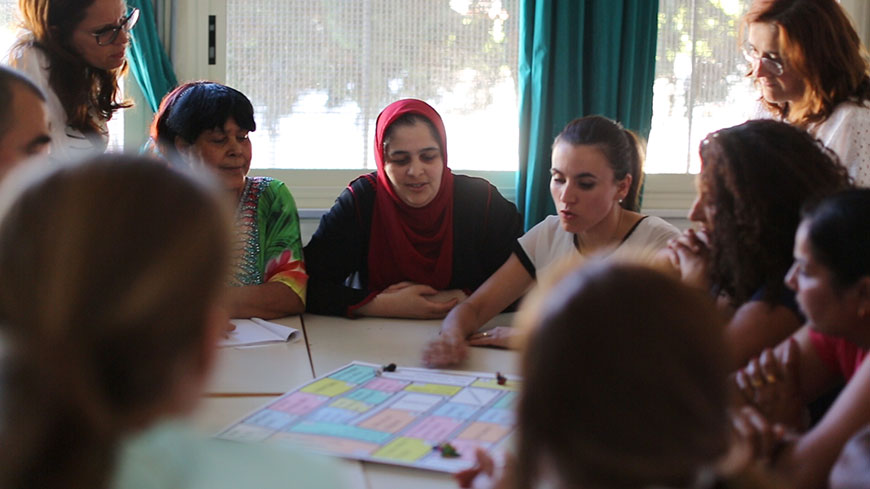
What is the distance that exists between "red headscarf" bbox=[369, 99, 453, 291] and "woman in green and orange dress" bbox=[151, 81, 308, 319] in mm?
272

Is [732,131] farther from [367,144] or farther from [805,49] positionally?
[367,144]

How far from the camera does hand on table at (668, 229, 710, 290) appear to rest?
1651 mm

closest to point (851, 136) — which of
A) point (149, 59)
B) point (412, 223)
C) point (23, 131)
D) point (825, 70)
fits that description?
point (825, 70)

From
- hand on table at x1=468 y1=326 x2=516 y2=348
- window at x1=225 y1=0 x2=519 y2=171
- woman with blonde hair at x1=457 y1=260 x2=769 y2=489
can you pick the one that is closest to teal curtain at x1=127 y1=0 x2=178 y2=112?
window at x1=225 y1=0 x2=519 y2=171

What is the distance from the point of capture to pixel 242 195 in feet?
7.76

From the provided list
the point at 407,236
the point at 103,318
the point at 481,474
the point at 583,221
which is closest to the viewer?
the point at 103,318

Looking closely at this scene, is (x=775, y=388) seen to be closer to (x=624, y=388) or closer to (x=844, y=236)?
(x=844, y=236)

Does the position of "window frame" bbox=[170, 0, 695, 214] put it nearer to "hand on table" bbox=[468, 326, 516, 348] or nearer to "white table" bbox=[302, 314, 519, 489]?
"white table" bbox=[302, 314, 519, 489]

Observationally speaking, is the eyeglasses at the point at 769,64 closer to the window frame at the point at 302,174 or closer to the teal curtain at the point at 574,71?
the teal curtain at the point at 574,71

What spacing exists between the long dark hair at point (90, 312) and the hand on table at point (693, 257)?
1.15m

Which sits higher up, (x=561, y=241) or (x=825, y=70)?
(x=825, y=70)

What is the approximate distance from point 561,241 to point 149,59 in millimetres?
1842

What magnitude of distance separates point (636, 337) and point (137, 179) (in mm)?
435

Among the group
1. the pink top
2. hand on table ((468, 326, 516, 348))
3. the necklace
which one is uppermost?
the necklace
